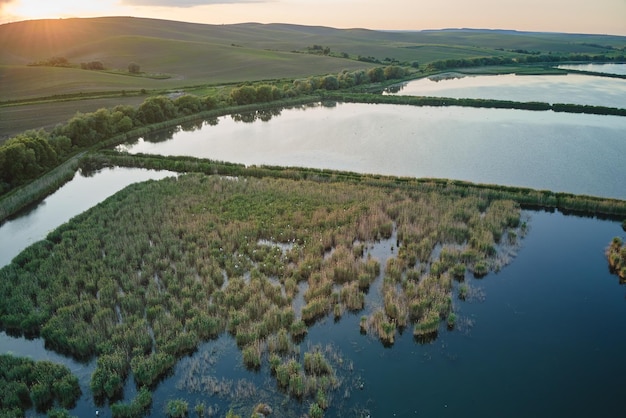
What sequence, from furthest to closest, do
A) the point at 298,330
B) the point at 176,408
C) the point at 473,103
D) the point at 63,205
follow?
the point at 473,103, the point at 63,205, the point at 298,330, the point at 176,408

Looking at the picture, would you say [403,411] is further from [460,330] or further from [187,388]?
[187,388]

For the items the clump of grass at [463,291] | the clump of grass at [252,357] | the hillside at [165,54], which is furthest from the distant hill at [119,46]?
the clump of grass at [252,357]

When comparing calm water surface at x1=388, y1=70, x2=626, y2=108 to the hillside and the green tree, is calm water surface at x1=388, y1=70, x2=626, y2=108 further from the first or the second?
the green tree

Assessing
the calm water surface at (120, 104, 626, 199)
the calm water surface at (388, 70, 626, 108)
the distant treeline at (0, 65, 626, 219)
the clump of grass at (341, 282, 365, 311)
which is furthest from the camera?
the calm water surface at (388, 70, 626, 108)

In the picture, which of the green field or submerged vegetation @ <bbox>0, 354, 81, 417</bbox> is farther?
the green field

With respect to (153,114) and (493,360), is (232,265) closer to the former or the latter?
(493,360)

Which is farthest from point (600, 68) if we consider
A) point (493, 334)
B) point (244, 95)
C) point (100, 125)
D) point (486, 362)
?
point (486, 362)

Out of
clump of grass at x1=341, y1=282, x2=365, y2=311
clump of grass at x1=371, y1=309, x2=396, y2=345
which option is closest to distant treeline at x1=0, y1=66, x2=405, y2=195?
clump of grass at x1=341, y1=282, x2=365, y2=311
